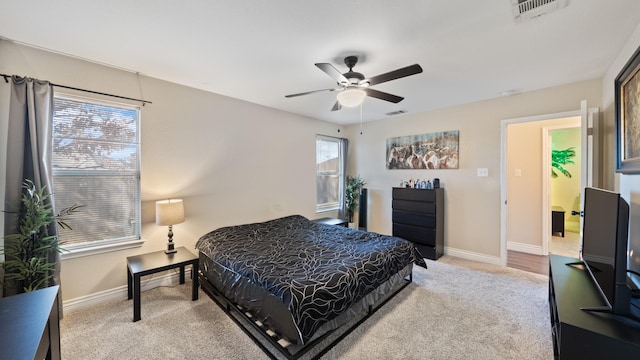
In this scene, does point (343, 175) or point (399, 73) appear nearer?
point (399, 73)

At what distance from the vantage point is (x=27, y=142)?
2.16 meters

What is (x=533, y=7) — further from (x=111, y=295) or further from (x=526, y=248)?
(x=111, y=295)

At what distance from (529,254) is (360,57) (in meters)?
4.37

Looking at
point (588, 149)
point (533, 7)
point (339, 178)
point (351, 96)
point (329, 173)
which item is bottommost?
point (339, 178)

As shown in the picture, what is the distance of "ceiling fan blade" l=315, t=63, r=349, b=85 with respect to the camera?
1.92 meters

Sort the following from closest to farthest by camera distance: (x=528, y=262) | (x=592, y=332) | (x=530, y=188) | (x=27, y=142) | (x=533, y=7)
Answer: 1. (x=592, y=332)
2. (x=533, y=7)
3. (x=27, y=142)
4. (x=528, y=262)
5. (x=530, y=188)

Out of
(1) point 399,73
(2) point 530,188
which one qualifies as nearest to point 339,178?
(2) point 530,188

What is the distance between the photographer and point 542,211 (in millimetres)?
4148

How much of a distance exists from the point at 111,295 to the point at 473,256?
15.6 feet

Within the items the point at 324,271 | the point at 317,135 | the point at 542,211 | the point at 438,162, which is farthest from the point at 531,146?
the point at 324,271

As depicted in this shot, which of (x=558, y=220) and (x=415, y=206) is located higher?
(x=415, y=206)

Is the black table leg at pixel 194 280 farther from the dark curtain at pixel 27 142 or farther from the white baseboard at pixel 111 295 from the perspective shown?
the dark curtain at pixel 27 142

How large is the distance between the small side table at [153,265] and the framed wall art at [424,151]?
369cm

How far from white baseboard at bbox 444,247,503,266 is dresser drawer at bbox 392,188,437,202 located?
3.11 ft
